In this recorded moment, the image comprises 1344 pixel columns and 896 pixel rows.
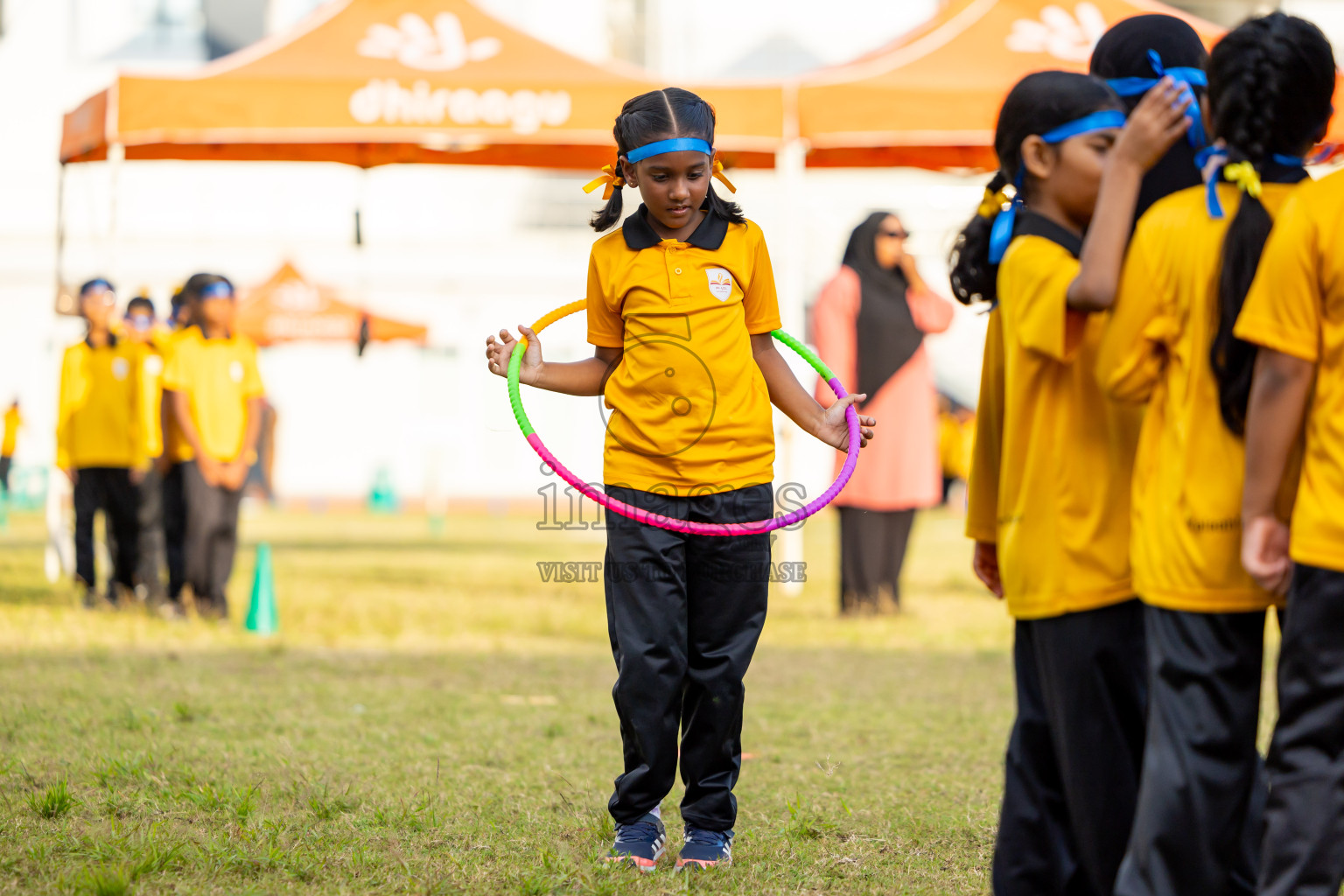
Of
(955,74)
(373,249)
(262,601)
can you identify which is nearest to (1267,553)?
(262,601)

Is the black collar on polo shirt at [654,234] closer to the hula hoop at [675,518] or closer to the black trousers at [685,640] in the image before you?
the hula hoop at [675,518]

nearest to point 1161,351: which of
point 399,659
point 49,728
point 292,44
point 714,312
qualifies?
point 714,312

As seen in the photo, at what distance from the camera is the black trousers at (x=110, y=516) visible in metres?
8.73

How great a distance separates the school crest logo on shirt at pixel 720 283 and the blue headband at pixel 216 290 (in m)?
5.42

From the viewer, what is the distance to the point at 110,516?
29.0 ft

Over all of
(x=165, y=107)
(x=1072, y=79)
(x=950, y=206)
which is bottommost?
(x=1072, y=79)

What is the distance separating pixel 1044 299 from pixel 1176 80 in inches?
19.2

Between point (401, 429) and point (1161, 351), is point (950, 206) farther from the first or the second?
point (1161, 351)

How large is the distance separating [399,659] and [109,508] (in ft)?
9.91

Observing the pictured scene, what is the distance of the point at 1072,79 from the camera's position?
2.42 meters

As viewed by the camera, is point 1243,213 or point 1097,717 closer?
point 1243,213

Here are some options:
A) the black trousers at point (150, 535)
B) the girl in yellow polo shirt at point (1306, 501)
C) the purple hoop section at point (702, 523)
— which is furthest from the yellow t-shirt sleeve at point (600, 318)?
the black trousers at point (150, 535)

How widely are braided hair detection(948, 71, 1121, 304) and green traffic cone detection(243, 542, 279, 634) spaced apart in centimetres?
557

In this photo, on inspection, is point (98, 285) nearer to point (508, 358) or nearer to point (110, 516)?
point (110, 516)
